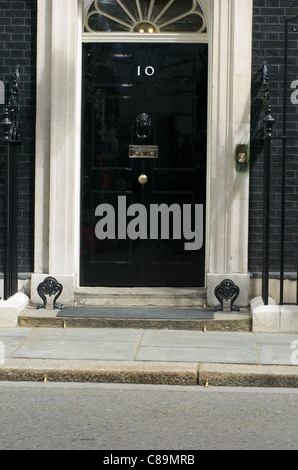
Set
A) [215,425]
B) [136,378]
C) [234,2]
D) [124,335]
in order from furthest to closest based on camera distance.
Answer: [234,2], [124,335], [136,378], [215,425]

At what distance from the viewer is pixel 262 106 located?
362 inches

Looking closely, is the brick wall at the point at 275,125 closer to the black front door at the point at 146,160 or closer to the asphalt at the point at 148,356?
the black front door at the point at 146,160

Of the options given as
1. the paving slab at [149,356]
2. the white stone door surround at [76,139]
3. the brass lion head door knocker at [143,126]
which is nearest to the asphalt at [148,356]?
the paving slab at [149,356]

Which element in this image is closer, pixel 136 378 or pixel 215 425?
pixel 215 425

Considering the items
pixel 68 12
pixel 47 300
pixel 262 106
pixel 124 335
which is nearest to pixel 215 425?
pixel 124 335

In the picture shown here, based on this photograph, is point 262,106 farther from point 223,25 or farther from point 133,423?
point 133,423

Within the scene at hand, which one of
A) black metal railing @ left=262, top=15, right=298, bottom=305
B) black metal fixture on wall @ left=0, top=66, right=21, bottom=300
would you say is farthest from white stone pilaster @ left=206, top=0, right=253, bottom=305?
black metal fixture on wall @ left=0, top=66, right=21, bottom=300

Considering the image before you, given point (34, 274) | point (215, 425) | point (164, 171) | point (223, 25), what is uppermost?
point (223, 25)

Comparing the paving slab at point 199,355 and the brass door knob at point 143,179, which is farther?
the brass door knob at point 143,179

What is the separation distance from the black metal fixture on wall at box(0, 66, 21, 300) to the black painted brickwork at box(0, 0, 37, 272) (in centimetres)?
9

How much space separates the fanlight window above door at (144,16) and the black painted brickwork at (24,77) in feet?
2.12

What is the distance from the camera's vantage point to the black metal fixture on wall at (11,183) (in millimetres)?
8828

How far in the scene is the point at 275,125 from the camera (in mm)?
9227

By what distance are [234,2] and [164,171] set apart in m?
1.88
